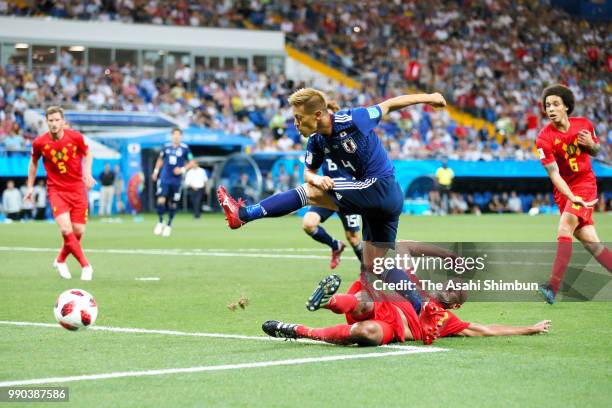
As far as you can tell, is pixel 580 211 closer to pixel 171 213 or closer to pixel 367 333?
pixel 367 333

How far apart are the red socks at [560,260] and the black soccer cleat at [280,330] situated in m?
4.17

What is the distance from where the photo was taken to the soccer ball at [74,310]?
8609mm

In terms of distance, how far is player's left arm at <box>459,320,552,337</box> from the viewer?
884cm

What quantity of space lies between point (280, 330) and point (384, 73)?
4167 centimetres

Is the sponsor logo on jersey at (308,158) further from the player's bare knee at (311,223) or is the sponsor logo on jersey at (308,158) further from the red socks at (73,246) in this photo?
the red socks at (73,246)

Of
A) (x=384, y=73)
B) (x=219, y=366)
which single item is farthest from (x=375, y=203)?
(x=384, y=73)

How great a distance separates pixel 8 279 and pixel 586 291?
298 inches

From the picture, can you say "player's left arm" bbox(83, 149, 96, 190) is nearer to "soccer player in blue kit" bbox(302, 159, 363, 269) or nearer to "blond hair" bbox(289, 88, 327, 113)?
"soccer player in blue kit" bbox(302, 159, 363, 269)

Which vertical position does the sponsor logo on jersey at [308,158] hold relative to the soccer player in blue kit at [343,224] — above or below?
above

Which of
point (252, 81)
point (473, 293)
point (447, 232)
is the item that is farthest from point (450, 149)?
point (473, 293)

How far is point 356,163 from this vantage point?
945 cm

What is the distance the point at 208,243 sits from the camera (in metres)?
23.2

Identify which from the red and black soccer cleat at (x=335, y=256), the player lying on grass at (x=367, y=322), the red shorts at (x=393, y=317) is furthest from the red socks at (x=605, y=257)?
the red and black soccer cleat at (x=335, y=256)

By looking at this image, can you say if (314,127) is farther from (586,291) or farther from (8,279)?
(8,279)
